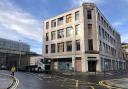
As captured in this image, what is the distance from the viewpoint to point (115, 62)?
8262 centimetres

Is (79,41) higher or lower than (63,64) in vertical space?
higher

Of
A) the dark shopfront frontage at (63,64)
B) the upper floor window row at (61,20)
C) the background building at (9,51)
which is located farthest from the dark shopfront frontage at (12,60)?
the upper floor window row at (61,20)

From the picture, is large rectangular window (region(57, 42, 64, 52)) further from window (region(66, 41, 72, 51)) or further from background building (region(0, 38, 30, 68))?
background building (region(0, 38, 30, 68))

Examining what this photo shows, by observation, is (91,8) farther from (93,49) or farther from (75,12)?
(93,49)

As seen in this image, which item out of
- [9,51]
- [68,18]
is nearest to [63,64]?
[68,18]

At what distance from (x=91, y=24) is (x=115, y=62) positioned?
97.7 ft

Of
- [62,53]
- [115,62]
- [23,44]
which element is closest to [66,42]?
[62,53]

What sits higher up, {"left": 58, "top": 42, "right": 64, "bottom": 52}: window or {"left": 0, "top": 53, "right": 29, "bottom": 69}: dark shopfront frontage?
{"left": 58, "top": 42, "right": 64, "bottom": 52}: window

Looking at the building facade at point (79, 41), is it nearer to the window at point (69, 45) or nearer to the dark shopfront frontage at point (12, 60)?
the window at point (69, 45)

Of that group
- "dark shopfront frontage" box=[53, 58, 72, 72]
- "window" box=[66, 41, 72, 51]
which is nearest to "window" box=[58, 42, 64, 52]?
"window" box=[66, 41, 72, 51]

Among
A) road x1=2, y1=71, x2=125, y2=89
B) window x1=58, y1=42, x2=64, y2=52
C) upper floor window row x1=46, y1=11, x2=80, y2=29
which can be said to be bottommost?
road x1=2, y1=71, x2=125, y2=89

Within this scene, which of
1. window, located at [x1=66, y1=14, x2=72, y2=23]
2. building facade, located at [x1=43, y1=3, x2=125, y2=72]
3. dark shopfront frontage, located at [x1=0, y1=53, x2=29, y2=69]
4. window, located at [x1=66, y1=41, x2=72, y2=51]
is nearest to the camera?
building facade, located at [x1=43, y1=3, x2=125, y2=72]

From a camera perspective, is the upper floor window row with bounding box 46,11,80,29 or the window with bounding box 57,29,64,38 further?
the window with bounding box 57,29,64,38

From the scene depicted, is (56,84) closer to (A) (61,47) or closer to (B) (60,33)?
(A) (61,47)
